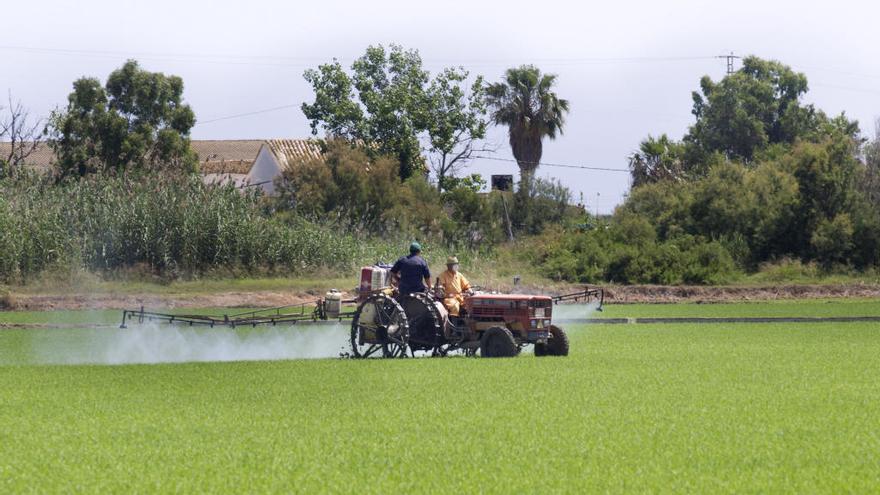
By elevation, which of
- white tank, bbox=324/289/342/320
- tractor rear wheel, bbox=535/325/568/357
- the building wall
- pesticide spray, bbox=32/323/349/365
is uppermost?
the building wall

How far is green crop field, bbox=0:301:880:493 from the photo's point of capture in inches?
451

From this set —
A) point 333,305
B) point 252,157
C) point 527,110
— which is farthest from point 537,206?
point 333,305

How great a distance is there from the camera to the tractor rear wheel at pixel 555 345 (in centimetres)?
2489

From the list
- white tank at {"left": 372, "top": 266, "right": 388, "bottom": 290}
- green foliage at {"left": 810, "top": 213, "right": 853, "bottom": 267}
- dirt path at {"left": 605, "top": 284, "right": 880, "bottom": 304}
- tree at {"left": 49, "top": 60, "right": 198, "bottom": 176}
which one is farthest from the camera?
tree at {"left": 49, "top": 60, "right": 198, "bottom": 176}

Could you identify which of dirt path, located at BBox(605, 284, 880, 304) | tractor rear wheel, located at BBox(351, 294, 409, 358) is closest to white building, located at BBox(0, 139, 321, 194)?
dirt path, located at BBox(605, 284, 880, 304)

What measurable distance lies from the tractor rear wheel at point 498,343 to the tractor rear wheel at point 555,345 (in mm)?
1344

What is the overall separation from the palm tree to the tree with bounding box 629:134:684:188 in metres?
6.86

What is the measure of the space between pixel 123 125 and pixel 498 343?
179ft

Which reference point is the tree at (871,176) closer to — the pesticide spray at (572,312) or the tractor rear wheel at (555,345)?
the pesticide spray at (572,312)

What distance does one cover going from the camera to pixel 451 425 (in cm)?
1466

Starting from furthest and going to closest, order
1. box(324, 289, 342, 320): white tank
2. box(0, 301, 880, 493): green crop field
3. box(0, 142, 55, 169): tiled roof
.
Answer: box(0, 142, 55, 169): tiled roof → box(324, 289, 342, 320): white tank → box(0, 301, 880, 493): green crop field

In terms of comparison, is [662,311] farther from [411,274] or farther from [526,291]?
[411,274]

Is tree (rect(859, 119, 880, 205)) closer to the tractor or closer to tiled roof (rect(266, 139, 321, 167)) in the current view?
tiled roof (rect(266, 139, 321, 167))

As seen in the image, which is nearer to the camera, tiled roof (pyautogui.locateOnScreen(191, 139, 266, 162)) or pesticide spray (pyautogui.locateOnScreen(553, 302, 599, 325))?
pesticide spray (pyautogui.locateOnScreen(553, 302, 599, 325))
